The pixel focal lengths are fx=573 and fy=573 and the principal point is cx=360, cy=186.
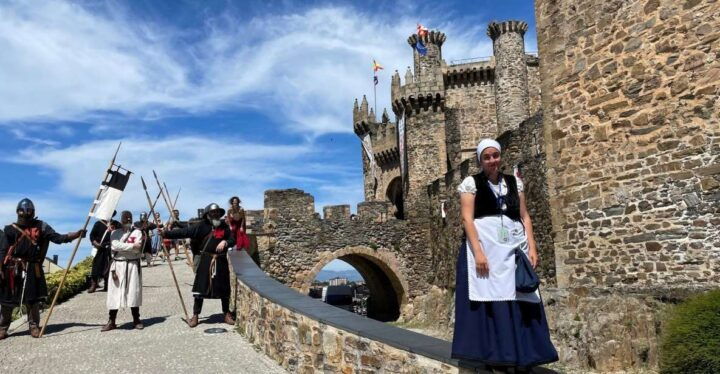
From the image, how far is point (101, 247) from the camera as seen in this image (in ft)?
42.8

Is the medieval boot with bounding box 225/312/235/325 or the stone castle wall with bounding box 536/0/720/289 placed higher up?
the stone castle wall with bounding box 536/0/720/289

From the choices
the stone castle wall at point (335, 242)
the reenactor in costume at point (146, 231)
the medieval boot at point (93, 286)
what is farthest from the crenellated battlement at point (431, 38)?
the medieval boot at point (93, 286)

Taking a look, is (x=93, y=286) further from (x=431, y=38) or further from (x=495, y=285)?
(x=431, y=38)

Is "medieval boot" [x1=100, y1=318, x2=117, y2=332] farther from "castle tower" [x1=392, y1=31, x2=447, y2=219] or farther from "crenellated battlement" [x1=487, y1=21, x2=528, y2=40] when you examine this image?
"crenellated battlement" [x1=487, y1=21, x2=528, y2=40]

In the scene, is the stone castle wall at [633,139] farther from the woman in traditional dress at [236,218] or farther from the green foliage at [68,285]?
the green foliage at [68,285]

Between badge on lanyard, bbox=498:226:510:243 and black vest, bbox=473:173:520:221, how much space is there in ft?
0.36

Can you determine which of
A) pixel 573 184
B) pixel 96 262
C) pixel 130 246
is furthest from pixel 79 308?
pixel 573 184

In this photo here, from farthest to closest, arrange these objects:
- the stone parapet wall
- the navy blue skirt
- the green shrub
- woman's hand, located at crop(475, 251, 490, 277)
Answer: the green shrub, the stone parapet wall, woman's hand, located at crop(475, 251, 490, 277), the navy blue skirt

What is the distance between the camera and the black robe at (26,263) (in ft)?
25.2

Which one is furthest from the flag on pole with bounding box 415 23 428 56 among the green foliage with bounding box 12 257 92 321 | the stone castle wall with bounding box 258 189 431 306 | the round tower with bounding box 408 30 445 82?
the green foliage with bounding box 12 257 92 321

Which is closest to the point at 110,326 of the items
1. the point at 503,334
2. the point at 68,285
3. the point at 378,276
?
the point at 68,285

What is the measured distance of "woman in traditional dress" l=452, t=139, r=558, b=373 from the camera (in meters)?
3.46

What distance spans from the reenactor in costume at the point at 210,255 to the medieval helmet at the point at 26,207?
1765 millimetres

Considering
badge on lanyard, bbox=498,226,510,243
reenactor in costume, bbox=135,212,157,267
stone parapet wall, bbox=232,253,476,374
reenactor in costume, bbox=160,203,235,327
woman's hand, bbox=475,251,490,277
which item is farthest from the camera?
reenactor in costume, bbox=135,212,157,267
